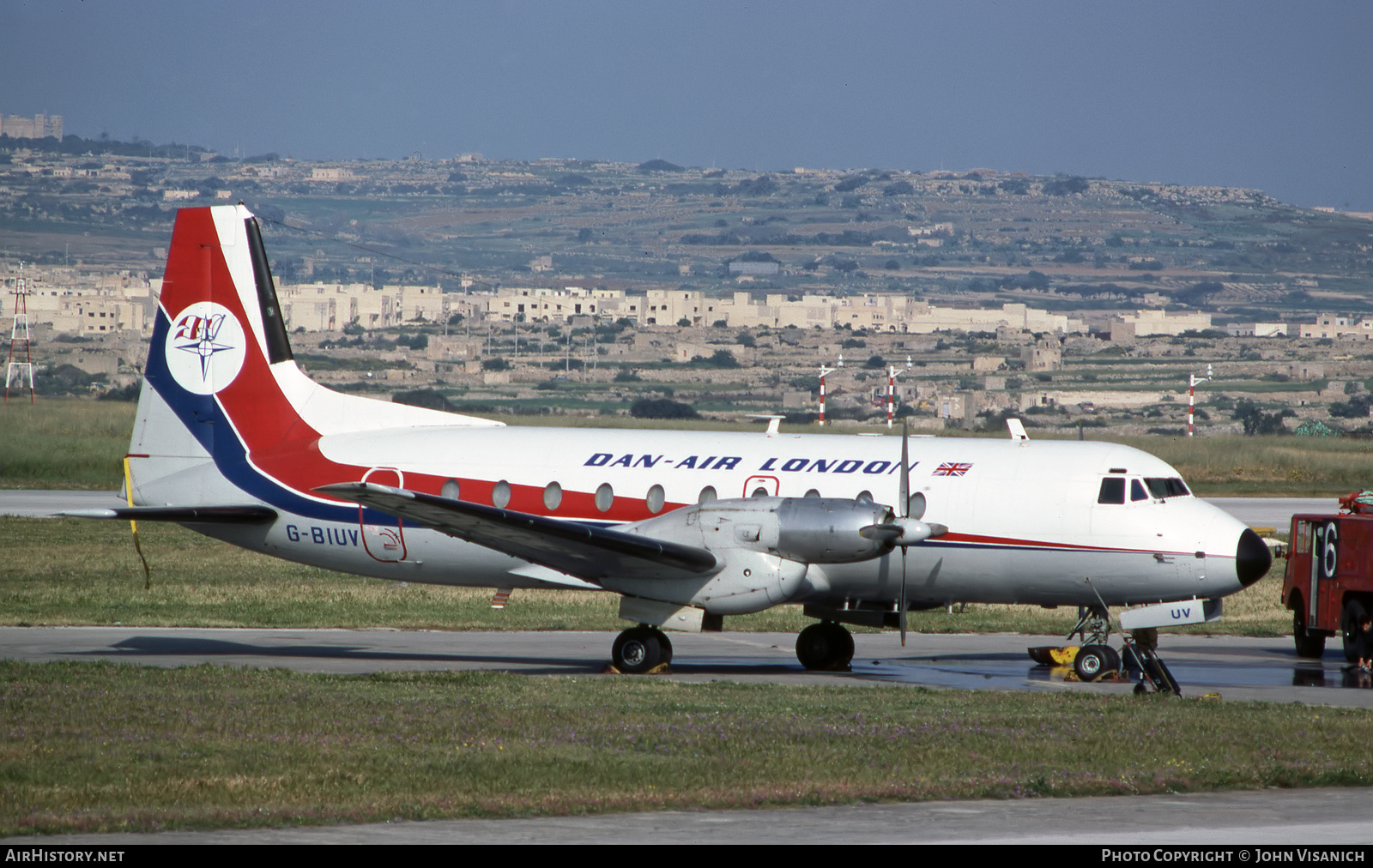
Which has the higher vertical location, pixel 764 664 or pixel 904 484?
pixel 904 484

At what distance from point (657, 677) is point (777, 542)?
236 centimetres

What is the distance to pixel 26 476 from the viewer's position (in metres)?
56.1

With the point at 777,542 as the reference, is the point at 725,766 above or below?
below

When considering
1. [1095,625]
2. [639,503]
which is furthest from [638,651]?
[1095,625]

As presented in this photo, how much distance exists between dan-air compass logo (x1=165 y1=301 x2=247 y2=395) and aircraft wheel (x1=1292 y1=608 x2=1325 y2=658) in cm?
1678

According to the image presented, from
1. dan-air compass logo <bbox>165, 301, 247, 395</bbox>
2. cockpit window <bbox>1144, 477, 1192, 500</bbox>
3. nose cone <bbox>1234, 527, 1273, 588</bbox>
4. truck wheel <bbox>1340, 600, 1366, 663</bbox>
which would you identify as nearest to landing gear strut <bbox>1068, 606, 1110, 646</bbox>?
cockpit window <bbox>1144, 477, 1192, 500</bbox>

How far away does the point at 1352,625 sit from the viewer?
72.5 feet

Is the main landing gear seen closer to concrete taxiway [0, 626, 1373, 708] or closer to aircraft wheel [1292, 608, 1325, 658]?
concrete taxiway [0, 626, 1373, 708]

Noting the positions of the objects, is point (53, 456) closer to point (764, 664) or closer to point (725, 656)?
point (725, 656)

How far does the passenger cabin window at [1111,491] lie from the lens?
1953 cm

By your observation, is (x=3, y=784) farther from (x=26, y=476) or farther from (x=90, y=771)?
(x=26, y=476)

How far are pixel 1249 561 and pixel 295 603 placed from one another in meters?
17.6

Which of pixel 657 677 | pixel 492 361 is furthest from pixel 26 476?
pixel 492 361

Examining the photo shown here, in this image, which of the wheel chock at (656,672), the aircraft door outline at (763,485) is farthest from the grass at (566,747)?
the aircraft door outline at (763,485)
